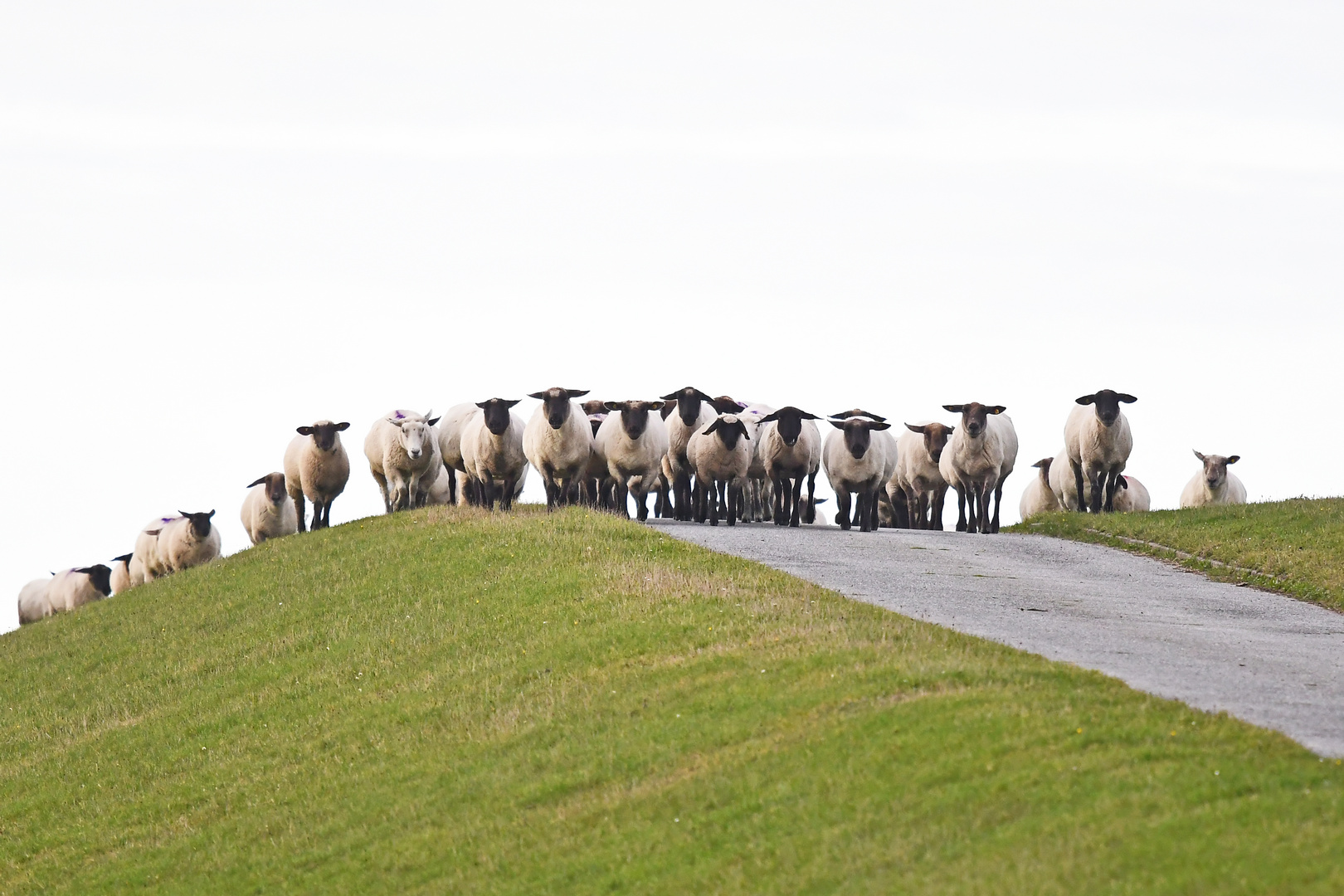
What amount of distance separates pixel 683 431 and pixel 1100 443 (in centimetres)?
873

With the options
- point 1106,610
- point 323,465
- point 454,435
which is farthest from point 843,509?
point 1106,610

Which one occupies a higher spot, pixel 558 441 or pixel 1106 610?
pixel 558 441

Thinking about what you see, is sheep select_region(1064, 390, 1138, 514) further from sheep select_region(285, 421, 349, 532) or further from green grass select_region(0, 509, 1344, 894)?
Answer: sheep select_region(285, 421, 349, 532)

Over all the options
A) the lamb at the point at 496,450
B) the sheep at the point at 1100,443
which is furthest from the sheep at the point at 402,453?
the sheep at the point at 1100,443

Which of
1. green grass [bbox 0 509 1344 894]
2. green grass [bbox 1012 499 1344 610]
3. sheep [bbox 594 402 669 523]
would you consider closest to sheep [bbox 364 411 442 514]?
sheep [bbox 594 402 669 523]

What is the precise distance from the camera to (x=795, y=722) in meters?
13.6

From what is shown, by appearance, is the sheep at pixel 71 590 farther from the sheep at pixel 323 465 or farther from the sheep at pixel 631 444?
the sheep at pixel 631 444

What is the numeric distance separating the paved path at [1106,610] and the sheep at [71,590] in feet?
80.7

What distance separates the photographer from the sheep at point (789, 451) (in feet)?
106

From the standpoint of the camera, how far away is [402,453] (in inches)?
1407

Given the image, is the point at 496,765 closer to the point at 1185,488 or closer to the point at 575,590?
the point at 575,590

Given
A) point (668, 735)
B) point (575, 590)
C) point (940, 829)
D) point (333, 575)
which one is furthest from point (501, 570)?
point (940, 829)

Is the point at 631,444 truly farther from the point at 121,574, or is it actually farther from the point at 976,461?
the point at 121,574

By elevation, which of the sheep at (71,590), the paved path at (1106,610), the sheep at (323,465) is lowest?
the sheep at (71,590)
